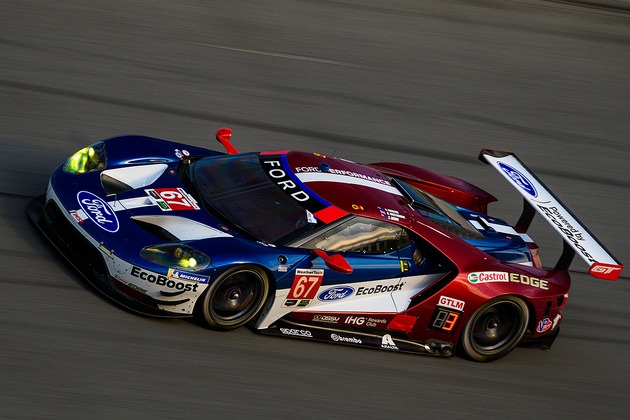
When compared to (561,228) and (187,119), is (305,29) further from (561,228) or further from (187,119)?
(561,228)

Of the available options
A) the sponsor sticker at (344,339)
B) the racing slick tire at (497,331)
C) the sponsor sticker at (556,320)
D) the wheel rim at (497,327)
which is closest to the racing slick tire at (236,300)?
the sponsor sticker at (344,339)

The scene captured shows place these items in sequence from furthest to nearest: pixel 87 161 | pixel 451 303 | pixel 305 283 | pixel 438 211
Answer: pixel 438 211, pixel 87 161, pixel 451 303, pixel 305 283

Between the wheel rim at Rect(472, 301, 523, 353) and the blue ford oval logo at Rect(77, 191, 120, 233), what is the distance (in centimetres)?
294

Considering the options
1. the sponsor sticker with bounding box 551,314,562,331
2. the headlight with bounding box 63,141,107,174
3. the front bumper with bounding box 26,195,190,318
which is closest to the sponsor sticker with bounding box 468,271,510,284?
the sponsor sticker with bounding box 551,314,562,331

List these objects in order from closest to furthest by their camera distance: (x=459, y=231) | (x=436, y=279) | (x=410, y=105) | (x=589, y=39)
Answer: (x=436, y=279), (x=459, y=231), (x=410, y=105), (x=589, y=39)

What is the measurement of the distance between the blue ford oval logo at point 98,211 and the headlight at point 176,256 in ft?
1.13

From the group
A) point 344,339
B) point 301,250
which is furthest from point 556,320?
point 301,250

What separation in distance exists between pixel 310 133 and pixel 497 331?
3622mm

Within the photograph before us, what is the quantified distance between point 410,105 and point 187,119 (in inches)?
115

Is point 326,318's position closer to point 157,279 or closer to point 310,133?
point 157,279

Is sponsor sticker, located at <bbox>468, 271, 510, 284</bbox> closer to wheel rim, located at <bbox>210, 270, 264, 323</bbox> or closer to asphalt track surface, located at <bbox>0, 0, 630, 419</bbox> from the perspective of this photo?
asphalt track surface, located at <bbox>0, 0, 630, 419</bbox>

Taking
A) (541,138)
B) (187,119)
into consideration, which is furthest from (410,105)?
(187,119)

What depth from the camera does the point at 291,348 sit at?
606 cm

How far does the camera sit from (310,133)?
376 inches
